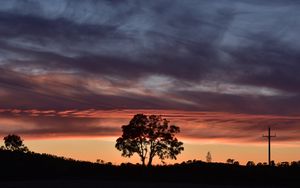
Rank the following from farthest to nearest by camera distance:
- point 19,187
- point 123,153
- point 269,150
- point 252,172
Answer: point 123,153 < point 269,150 < point 252,172 < point 19,187

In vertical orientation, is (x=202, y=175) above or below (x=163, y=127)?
below

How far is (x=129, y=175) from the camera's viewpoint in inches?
2591

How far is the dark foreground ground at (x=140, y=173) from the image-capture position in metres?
57.2

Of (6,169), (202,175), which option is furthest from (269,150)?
(6,169)

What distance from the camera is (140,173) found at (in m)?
67.4

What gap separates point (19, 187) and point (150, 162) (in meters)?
57.6

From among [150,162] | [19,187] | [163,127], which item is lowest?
[19,187]

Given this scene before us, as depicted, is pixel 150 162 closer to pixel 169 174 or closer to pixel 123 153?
pixel 123 153

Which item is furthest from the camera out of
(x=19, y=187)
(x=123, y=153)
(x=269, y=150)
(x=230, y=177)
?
(x=123, y=153)

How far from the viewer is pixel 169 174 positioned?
2633 inches

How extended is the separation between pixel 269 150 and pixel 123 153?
2721 cm

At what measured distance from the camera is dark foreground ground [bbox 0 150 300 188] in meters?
57.2

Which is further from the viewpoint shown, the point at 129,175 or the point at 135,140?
the point at 135,140

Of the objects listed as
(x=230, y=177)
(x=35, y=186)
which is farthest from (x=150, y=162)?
(x=35, y=186)
